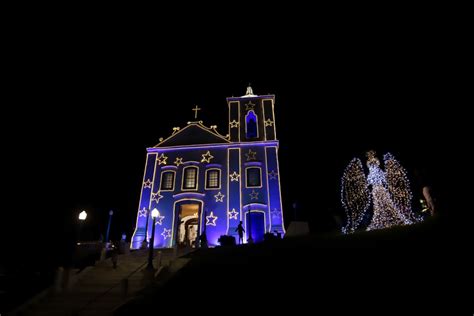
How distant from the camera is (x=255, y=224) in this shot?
2159 cm

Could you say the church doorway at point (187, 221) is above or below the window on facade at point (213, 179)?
below

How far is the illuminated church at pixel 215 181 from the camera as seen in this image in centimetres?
2153

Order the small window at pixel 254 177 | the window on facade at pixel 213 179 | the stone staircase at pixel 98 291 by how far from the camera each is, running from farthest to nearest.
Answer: the window on facade at pixel 213 179 → the small window at pixel 254 177 → the stone staircase at pixel 98 291

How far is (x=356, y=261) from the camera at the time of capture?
28.5 ft

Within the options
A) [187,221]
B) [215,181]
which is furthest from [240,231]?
[187,221]

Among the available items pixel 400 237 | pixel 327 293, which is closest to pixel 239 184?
pixel 400 237

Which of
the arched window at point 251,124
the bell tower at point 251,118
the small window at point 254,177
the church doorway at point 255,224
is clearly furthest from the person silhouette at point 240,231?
the arched window at point 251,124

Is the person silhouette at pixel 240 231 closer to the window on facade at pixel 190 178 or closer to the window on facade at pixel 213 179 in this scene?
the window on facade at pixel 213 179

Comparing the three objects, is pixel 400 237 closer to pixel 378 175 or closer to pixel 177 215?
pixel 378 175

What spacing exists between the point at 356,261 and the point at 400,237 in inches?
79.8

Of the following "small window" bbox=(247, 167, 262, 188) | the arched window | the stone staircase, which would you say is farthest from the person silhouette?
the arched window

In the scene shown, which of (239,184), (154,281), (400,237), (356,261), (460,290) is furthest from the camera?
(239,184)

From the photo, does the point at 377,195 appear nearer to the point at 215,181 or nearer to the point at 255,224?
the point at 255,224

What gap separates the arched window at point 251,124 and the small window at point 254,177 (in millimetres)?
3484
